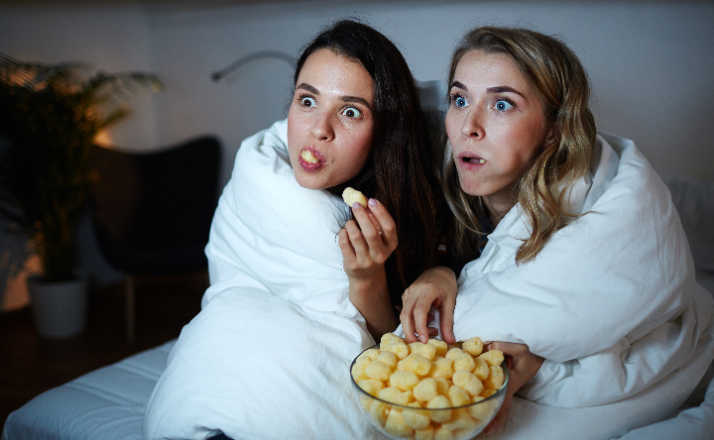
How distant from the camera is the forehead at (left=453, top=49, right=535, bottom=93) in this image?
3.86 feet

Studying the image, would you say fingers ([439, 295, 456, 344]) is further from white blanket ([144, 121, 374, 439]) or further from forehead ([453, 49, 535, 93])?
forehead ([453, 49, 535, 93])

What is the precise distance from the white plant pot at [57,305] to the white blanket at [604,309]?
2.22 meters

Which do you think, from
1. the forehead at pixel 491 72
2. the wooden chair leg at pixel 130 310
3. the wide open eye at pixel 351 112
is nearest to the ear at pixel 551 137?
the forehead at pixel 491 72

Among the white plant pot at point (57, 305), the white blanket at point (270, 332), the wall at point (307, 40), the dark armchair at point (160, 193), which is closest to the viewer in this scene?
the white blanket at point (270, 332)

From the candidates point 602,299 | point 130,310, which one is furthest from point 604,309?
point 130,310

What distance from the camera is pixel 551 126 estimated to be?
1.23m

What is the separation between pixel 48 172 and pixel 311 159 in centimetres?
190

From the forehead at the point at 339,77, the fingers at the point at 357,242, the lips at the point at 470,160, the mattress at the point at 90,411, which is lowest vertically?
the mattress at the point at 90,411

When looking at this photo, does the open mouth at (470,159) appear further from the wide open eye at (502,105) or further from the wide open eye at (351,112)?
the wide open eye at (351,112)

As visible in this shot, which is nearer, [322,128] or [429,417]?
[429,417]

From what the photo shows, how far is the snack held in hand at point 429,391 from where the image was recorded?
803mm

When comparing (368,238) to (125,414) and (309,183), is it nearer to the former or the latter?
(309,183)

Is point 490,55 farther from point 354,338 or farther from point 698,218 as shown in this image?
point 698,218

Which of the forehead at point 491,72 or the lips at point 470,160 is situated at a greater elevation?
the forehead at point 491,72
